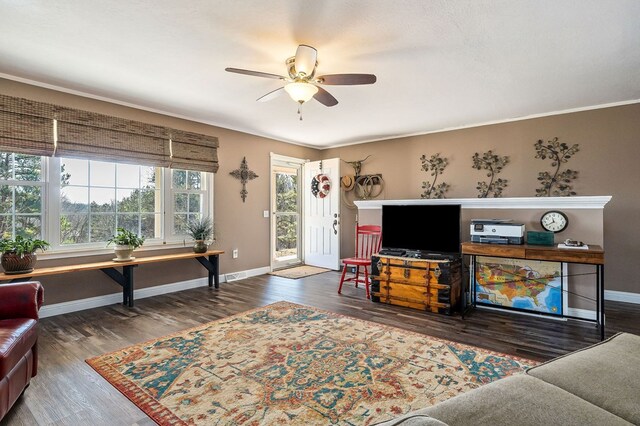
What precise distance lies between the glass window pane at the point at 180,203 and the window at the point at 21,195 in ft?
4.83

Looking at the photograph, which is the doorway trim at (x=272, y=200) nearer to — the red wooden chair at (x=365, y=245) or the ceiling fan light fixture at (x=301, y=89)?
the red wooden chair at (x=365, y=245)

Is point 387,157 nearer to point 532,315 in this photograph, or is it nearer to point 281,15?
point 532,315

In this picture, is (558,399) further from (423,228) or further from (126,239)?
(126,239)

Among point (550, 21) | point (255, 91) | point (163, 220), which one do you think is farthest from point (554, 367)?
point (163, 220)

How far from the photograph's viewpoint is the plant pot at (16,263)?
307 centimetres

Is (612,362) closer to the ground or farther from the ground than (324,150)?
closer to the ground

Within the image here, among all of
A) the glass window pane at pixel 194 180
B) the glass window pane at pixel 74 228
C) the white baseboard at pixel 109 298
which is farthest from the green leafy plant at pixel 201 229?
the glass window pane at pixel 74 228

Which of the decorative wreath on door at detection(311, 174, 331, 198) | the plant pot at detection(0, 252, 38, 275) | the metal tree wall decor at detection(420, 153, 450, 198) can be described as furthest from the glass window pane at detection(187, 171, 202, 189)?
the metal tree wall decor at detection(420, 153, 450, 198)

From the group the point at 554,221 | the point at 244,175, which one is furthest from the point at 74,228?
the point at 554,221

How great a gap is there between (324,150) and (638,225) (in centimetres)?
508

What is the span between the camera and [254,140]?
221 inches

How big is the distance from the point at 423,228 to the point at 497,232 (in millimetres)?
849

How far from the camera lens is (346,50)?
269 cm

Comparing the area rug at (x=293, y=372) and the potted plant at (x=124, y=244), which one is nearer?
the area rug at (x=293, y=372)
